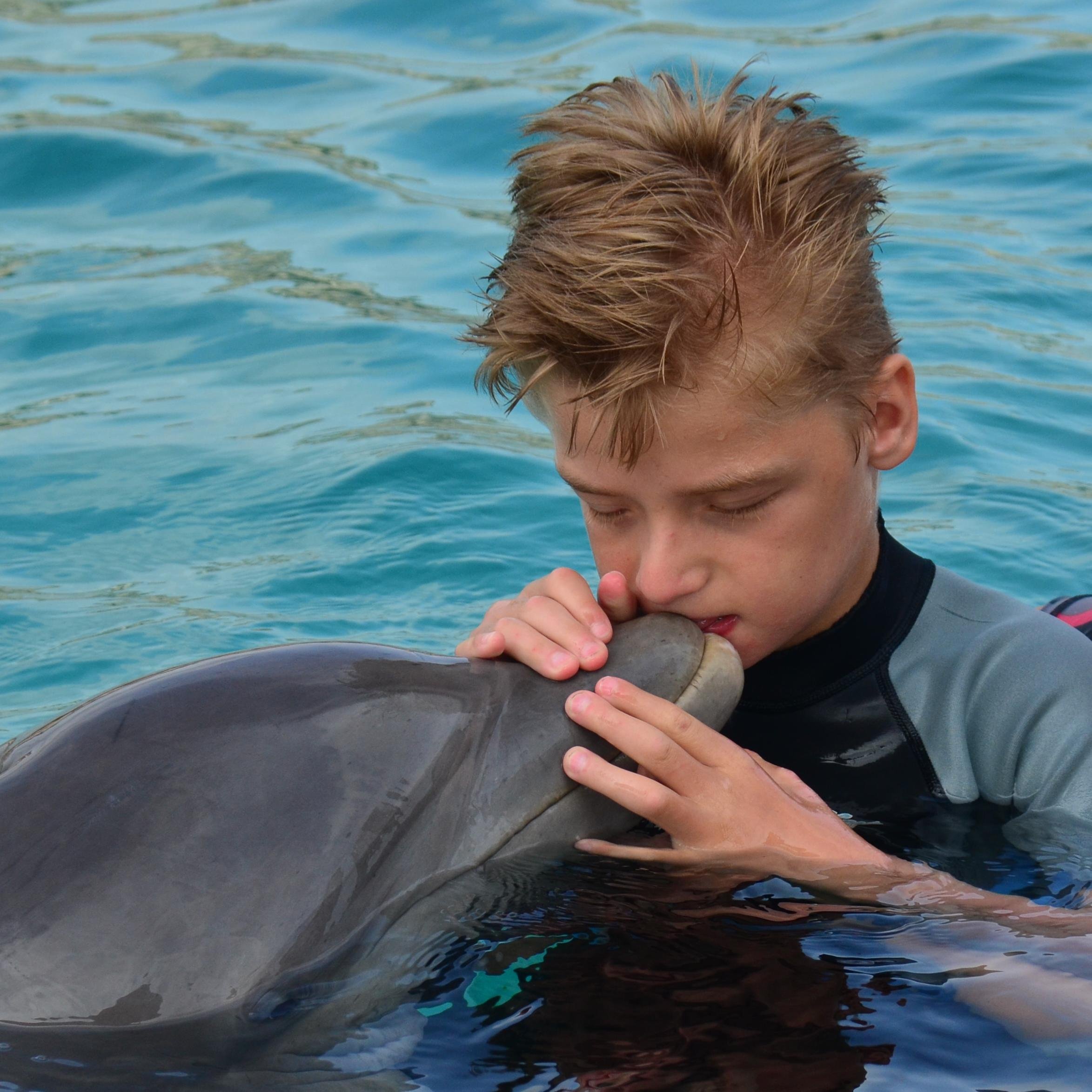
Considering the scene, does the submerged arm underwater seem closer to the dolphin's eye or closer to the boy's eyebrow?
the boy's eyebrow

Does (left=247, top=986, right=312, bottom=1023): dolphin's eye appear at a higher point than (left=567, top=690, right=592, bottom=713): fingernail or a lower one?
lower

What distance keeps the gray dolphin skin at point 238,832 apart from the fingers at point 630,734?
0.17 feet

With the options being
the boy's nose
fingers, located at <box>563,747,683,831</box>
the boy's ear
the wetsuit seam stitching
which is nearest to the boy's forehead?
the boy's nose

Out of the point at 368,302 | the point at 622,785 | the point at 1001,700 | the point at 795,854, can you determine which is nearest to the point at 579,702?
the point at 622,785

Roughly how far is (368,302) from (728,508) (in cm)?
653

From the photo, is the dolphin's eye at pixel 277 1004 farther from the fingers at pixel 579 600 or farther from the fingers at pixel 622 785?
the fingers at pixel 579 600

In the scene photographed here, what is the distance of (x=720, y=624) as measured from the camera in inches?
149

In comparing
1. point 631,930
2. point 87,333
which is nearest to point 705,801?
point 631,930

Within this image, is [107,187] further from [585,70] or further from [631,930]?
[631,930]

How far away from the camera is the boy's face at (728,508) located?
3580 millimetres

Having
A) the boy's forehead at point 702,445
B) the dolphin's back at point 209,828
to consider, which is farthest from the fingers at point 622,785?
the boy's forehead at point 702,445

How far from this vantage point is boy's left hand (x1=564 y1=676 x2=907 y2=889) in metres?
3.17

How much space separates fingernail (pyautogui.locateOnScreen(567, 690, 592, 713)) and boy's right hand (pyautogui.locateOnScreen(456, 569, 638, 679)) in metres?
0.08

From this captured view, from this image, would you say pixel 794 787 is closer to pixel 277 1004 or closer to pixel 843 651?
pixel 843 651
